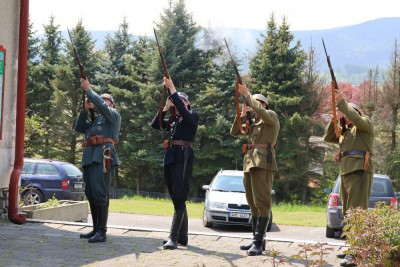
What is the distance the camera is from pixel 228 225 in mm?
17891

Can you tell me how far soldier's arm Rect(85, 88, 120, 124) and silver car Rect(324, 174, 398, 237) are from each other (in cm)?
727

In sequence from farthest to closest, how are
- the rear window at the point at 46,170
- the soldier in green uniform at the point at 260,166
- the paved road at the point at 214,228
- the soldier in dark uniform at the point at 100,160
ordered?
the rear window at the point at 46,170 → the paved road at the point at 214,228 → the soldier in dark uniform at the point at 100,160 → the soldier in green uniform at the point at 260,166

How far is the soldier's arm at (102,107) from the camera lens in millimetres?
9117

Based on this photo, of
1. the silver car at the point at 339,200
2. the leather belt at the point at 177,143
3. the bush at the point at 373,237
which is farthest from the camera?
the silver car at the point at 339,200

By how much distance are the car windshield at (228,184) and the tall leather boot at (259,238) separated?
8868mm

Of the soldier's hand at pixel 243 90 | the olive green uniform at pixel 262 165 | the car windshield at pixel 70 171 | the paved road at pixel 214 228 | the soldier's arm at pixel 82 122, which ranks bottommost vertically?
the paved road at pixel 214 228

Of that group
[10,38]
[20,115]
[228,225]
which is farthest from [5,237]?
[228,225]

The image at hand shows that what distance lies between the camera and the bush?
6.36 meters

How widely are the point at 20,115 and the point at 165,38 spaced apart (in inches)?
1122

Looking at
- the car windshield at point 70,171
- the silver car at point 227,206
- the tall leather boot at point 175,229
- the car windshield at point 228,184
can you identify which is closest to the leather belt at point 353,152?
the tall leather boot at point 175,229

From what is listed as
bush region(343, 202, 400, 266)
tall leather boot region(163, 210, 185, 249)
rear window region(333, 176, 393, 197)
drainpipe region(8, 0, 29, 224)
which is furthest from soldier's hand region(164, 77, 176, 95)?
rear window region(333, 176, 393, 197)

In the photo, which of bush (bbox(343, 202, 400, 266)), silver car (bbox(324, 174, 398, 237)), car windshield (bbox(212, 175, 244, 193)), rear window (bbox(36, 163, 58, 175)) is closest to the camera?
bush (bbox(343, 202, 400, 266))

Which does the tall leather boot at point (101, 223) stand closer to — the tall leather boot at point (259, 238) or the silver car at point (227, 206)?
the tall leather boot at point (259, 238)

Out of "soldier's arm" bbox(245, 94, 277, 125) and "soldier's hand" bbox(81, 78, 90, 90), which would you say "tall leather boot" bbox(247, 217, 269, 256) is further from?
"soldier's hand" bbox(81, 78, 90, 90)
